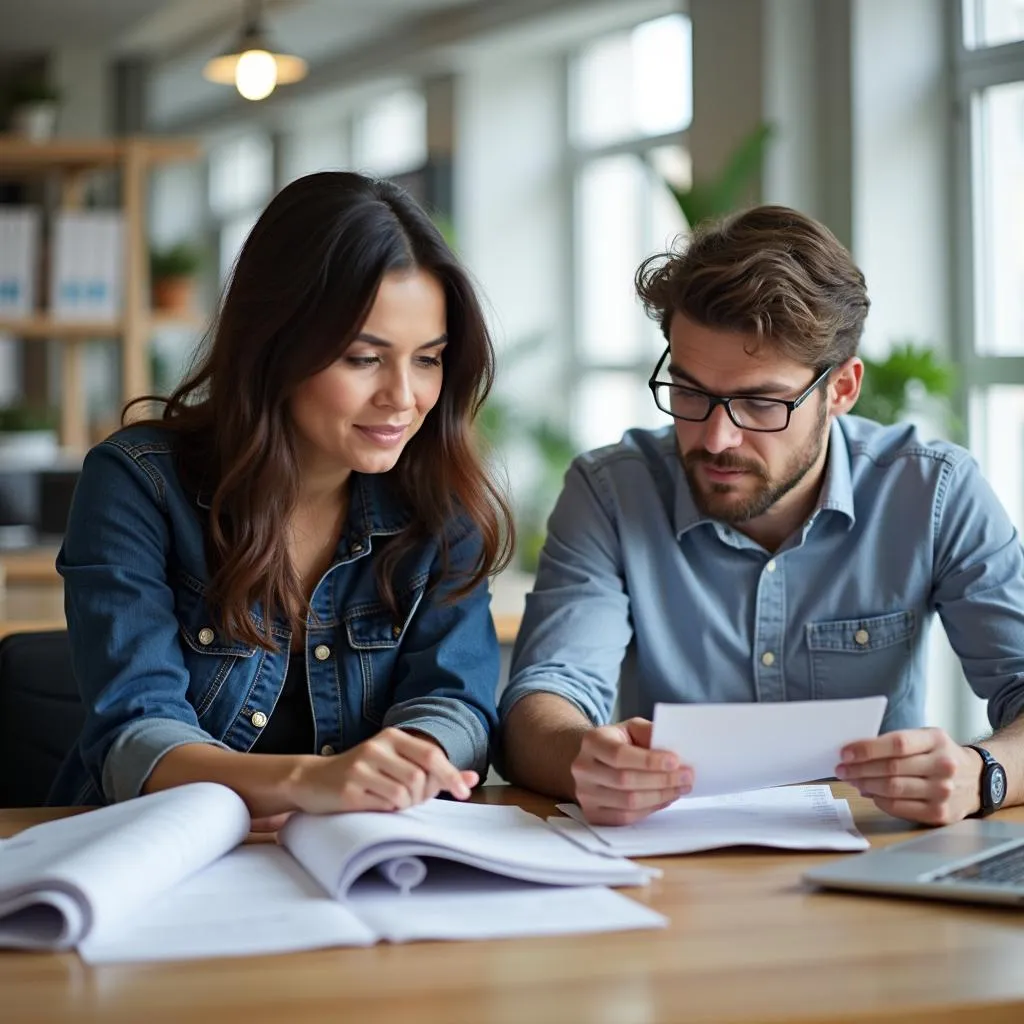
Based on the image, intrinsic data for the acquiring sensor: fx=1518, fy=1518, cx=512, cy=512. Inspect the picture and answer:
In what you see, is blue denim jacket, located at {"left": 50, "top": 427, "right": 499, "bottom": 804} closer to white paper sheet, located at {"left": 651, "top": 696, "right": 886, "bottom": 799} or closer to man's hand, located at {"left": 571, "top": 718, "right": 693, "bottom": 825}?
man's hand, located at {"left": 571, "top": 718, "right": 693, "bottom": 825}

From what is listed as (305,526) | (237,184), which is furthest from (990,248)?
(237,184)

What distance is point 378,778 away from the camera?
1362 mm

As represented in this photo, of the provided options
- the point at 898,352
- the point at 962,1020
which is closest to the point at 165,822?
the point at 962,1020

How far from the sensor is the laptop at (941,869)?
1216 mm

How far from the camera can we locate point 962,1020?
996 mm

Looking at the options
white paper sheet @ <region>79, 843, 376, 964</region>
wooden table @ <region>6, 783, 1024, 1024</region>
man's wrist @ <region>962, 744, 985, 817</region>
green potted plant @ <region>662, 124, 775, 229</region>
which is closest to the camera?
wooden table @ <region>6, 783, 1024, 1024</region>

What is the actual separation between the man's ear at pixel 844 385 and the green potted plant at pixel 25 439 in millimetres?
3144

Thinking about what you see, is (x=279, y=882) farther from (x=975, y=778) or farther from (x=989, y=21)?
(x=989, y=21)

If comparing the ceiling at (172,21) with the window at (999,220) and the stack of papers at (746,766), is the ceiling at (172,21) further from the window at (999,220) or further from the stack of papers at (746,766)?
the stack of papers at (746,766)

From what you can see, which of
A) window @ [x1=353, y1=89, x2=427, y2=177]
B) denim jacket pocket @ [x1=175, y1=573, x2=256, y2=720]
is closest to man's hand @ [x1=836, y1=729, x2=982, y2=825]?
denim jacket pocket @ [x1=175, y1=573, x2=256, y2=720]

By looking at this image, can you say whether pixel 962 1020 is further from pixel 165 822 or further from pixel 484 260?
pixel 484 260

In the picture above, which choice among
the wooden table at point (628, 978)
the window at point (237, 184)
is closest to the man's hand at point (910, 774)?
the wooden table at point (628, 978)

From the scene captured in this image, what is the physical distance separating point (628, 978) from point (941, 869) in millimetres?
361

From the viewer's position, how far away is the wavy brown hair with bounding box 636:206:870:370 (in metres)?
1.91
